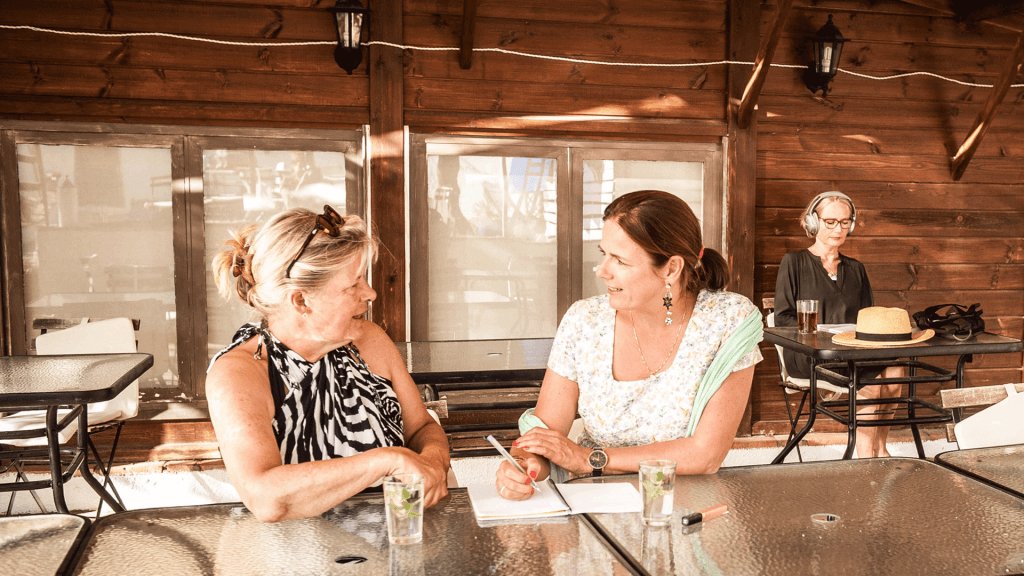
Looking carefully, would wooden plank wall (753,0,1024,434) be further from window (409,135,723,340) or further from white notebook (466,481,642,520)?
white notebook (466,481,642,520)

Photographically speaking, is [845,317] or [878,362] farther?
[845,317]

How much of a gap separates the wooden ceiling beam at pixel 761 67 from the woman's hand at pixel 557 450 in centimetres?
299

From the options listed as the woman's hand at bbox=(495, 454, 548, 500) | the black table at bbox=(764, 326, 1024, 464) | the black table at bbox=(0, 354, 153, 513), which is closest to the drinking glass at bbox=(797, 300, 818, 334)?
the black table at bbox=(764, 326, 1024, 464)

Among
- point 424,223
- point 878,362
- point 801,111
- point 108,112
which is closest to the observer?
point 878,362

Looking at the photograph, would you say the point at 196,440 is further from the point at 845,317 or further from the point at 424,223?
the point at 845,317

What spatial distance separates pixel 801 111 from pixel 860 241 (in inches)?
36.1

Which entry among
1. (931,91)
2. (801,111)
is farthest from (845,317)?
(931,91)

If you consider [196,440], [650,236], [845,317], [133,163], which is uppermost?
[133,163]

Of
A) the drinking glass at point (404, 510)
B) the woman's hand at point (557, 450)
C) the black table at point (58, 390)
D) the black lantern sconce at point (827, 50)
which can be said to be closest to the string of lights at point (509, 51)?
the black lantern sconce at point (827, 50)

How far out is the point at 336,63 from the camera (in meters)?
4.16

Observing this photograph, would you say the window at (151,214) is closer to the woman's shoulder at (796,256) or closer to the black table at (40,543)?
the woman's shoulder at (796,256)

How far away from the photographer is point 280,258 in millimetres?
1667

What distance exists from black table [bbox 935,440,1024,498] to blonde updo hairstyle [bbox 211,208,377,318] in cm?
145

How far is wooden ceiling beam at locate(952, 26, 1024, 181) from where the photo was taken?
167 inches
